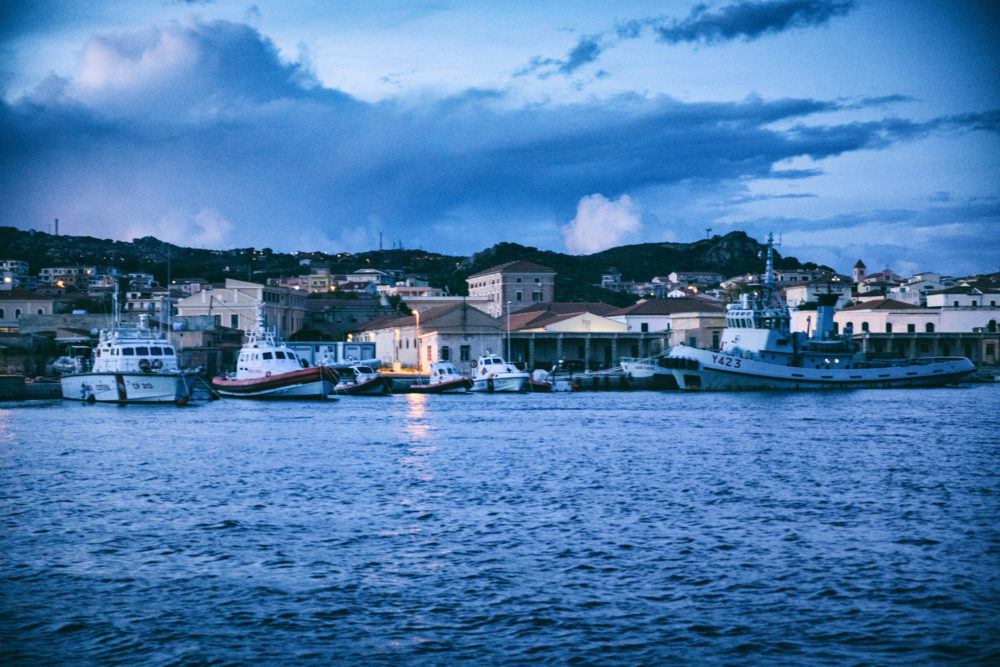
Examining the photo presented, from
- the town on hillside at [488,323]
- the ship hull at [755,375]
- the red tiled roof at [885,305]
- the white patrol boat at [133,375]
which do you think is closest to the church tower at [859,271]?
the town on hillside at [488,323]

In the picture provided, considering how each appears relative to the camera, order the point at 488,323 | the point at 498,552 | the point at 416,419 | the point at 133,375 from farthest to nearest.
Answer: the point at 488,323, the point at 133,375, the point at 416,419, the point at 498,552

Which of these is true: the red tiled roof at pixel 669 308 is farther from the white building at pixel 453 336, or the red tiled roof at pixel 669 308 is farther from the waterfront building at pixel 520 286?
the waterfront building at pixel 520 286

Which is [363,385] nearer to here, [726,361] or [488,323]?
[488,323]

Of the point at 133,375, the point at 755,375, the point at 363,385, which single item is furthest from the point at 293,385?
the point at 755,375

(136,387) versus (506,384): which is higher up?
(136,387)

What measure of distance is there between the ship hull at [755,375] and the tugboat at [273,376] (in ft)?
84.1

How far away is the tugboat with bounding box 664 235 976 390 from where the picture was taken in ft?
213

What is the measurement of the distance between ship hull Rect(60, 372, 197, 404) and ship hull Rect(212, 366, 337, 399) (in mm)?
4394

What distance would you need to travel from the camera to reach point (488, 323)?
3024 inches

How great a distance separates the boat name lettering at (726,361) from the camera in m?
64.4

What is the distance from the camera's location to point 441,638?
424 inches

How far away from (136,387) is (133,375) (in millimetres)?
701

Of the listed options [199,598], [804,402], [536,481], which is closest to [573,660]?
[199,598]

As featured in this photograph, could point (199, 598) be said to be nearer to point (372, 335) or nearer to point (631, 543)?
point (631, 543)
